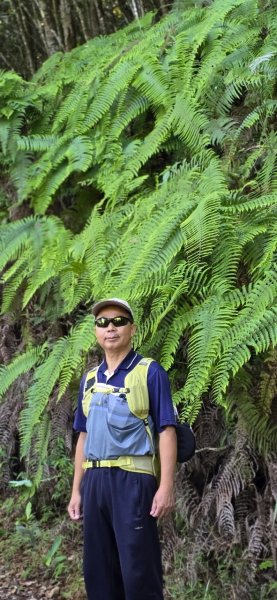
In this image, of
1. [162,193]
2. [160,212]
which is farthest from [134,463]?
[162,193]

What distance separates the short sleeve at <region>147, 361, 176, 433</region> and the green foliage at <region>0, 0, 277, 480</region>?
1.64ft

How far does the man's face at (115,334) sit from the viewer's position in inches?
127

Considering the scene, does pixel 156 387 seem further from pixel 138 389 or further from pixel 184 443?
pixel 184 443

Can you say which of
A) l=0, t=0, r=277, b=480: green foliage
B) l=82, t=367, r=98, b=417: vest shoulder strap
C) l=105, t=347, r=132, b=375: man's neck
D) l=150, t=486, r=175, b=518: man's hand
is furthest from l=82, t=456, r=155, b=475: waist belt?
l=0, t=0, r=277, b=480: green foliage

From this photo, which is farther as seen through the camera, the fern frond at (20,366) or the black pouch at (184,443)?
the fern frond at (20,366)

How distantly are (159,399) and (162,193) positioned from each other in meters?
2.27

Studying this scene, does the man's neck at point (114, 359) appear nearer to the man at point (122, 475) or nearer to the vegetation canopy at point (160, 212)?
the man at point (122, 475)

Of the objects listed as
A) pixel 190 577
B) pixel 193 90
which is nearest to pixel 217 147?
pixel 193 90

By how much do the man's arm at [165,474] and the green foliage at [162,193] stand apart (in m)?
0.52

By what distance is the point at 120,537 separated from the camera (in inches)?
120

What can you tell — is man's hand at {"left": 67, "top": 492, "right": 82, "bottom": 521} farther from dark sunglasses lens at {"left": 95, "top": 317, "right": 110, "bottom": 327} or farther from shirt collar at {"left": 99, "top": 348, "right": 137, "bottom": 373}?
dark sunglasses lens at {"left": 95, "top": 317, "right": 110, "bottom": 327}

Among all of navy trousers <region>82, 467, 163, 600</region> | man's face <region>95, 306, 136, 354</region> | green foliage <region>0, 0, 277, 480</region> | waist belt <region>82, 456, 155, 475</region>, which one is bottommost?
navy trousers <region>82, 467, 163, 600</region>

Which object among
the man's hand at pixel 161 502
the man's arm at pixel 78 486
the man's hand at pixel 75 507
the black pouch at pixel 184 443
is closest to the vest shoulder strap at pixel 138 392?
the black pouch at pixel 184 443

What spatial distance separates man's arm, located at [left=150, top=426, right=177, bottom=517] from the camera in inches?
118
